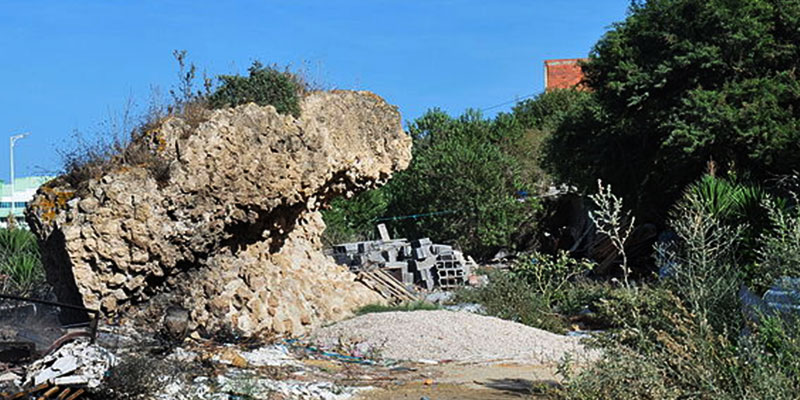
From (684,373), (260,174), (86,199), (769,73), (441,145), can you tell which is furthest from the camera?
(441,145)

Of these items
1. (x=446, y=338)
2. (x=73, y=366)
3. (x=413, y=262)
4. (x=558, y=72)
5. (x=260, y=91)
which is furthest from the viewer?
(x=558, y=72)

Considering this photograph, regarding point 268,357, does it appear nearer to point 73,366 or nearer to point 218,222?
point 218,222

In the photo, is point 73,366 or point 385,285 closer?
point 73,366

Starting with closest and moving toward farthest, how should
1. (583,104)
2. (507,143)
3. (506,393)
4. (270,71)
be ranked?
(506,393), (270,71), (583,104), (507,143)

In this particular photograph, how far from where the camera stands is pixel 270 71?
1413 centimetres

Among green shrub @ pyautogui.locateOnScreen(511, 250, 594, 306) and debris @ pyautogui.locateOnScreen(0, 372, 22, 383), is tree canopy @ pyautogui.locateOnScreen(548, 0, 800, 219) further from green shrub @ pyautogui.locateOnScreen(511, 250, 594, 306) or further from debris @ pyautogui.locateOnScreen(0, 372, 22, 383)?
debris @ pyautogui.locateOnScreen(0, 372, 22, 383)

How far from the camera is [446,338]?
40.3 feet

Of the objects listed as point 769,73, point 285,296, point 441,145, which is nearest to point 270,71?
point 285,296

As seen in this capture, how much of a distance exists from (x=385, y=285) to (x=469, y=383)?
26.5 feet

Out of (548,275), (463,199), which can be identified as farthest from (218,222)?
(463,199)

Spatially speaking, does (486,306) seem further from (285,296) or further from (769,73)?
(769,73)

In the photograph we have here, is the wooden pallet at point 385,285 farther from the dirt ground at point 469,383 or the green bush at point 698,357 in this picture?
the green bush at point 698,357

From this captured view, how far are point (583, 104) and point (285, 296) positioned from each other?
14.7 metres

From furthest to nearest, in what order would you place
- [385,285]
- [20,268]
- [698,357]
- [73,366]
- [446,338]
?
[385,285] < [20,268] < [446,338] < [73,366] < [698,357]
